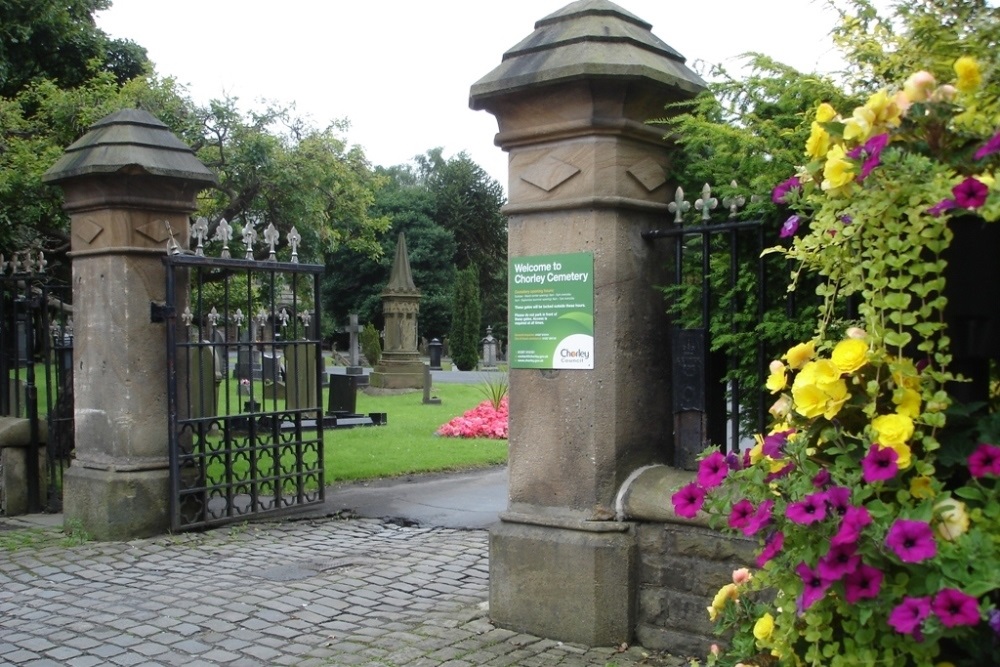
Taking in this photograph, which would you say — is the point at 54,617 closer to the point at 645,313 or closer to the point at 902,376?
the point at 645,313

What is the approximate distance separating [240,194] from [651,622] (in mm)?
8454

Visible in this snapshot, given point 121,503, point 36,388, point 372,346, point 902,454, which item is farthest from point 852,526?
point 372,346

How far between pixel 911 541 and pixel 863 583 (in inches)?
8.1

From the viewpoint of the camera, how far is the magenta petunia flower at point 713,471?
10.0 feet

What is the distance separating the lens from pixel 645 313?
191 inches

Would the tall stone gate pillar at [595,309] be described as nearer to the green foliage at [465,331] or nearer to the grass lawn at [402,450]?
the grass lawn at [402,450]

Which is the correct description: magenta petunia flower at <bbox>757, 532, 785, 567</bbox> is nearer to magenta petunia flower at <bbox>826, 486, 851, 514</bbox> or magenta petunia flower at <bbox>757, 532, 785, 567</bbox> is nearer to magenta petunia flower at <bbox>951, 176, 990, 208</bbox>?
magenta petunia flower at <bbox>826, 486, 851, 514</bbox>

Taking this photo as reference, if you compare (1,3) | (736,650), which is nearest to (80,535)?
(736,650)

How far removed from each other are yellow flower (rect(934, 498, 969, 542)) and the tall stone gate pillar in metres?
2.37

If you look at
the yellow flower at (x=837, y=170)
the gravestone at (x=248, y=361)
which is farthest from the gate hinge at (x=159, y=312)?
the yellow flower at (x=837, y=170)

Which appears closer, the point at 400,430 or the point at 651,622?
the point at 651,622

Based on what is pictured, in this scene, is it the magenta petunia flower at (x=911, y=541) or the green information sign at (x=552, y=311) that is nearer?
the magenta petunia flower at (x=911, y=541)

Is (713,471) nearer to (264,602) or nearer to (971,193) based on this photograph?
(971,193)

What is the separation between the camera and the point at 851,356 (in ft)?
8.50
